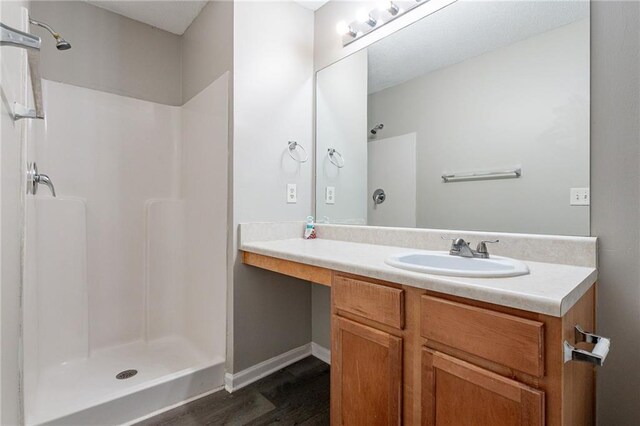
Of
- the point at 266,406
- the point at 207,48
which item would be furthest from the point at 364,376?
the point at 207,48

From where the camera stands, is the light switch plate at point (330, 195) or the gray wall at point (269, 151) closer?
the gray wall at point (269, 151)

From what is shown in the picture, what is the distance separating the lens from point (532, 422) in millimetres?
738

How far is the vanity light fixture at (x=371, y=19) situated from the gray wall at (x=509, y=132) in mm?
399

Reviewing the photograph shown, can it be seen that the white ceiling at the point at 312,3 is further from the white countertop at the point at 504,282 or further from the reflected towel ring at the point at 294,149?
the white countertop at the point at 504,282

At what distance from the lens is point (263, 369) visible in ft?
6.30

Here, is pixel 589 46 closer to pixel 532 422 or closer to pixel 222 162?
pixel 532 422

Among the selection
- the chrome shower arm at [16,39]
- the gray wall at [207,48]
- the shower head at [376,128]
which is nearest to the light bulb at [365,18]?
the shower head at [376,128]

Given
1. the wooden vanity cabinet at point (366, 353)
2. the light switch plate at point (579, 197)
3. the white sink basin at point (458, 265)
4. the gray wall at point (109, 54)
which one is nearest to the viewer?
the white sink basin at point (458, 265)

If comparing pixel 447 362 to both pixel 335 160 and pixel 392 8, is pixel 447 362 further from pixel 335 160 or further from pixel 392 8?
pixel 392 8

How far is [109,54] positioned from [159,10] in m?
0.47

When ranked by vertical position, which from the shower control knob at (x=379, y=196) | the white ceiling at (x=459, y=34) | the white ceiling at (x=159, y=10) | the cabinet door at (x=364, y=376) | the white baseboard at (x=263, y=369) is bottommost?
the white baseboard at (x=263, y=369)

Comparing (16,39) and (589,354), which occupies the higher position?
(16,39)

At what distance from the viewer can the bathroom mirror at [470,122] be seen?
1.18m

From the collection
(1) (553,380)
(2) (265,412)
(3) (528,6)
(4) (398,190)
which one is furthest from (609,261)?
(2) (265,412)
